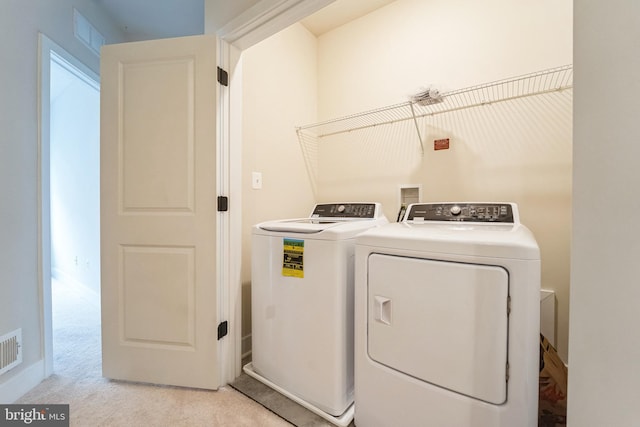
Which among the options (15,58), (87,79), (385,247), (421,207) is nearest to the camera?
(385,247)

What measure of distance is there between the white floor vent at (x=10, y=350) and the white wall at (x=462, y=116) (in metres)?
2.18

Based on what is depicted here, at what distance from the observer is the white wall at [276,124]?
6.06 feet

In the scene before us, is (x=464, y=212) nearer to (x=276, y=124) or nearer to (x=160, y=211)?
(x=276, y=124)

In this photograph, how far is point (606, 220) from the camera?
1.67 ft

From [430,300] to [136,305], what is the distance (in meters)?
1.66

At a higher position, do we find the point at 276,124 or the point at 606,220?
the point at 276,124

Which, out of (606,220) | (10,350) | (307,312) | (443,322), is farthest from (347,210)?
(10,350)

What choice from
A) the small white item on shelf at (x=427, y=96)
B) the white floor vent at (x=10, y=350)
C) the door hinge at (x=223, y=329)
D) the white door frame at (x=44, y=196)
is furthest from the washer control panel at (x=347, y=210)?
the white floor vent at (x=10, y=350)

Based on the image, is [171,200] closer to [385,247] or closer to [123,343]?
[123,343]

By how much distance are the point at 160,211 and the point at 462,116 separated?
6.76 ft

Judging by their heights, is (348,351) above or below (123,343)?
above

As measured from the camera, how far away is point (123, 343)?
1.58 m

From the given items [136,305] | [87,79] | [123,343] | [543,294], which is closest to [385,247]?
[543,294]

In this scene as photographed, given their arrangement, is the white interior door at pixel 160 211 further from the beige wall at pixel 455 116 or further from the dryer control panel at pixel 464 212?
the dryer control panel at pixel 464 212
